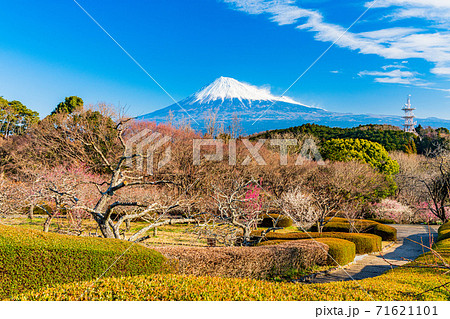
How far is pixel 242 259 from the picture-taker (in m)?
8.22

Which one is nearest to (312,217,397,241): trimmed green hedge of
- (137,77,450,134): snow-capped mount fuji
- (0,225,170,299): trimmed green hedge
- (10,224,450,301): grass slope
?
(10,224,450,301): grass slope

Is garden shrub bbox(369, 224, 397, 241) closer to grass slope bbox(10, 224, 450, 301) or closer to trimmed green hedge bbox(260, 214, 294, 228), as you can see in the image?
trimmed green hedge bbox(260, 214, 294, 228)

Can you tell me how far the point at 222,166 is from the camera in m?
26.5

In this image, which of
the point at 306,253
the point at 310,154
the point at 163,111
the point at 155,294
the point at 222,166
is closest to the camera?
the point at 155,294

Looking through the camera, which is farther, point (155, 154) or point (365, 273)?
point (155, 154)

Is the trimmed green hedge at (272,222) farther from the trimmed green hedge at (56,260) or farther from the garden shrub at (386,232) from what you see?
the trimmed green hedge at (56,260)

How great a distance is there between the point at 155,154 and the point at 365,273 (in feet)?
A: 64.3

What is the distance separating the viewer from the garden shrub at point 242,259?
23.4 feet

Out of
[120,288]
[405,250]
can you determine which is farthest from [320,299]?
[405,250]

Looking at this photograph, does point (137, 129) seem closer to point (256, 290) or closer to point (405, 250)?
point (405, 250)

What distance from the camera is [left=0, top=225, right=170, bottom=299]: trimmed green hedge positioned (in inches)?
213

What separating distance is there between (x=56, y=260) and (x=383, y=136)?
5039cm

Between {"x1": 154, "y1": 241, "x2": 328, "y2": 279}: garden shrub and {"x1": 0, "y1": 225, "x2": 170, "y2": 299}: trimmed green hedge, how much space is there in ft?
2.84

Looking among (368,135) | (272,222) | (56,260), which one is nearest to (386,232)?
(272,222)
